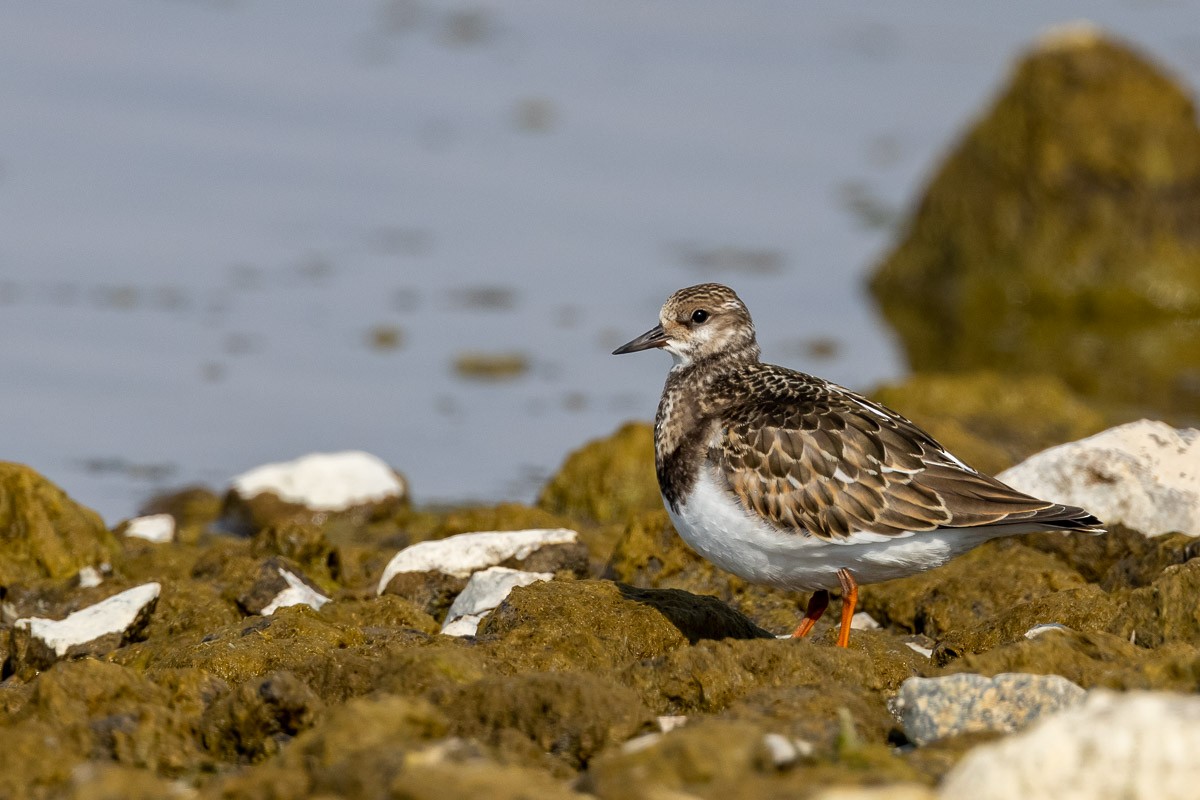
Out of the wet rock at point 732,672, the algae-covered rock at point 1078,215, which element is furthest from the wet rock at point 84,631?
the algae-covered rock at point 1078,215

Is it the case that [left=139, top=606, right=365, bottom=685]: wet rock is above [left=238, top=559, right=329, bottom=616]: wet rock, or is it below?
above

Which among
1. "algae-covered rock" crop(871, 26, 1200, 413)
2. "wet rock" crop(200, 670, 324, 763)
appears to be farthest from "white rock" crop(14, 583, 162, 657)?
"algae-covered rock" crop(871, 26, 1200, 413)

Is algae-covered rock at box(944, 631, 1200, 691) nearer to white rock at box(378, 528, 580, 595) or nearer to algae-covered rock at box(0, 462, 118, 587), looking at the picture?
white rock at box(378, 528, 580, 595)

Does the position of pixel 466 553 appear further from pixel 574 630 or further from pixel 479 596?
pixel 574 630

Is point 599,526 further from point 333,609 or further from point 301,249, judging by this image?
point 301,249

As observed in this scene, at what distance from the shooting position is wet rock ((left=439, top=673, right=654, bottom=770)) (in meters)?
4.38

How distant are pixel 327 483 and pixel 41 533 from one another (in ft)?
6.07

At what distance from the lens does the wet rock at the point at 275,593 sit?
21.4ft

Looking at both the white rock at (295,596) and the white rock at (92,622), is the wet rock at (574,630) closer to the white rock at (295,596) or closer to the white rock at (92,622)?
the white rock at (295,596)

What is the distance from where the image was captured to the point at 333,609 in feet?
20.5

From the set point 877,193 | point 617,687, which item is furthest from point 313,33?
point 617,687

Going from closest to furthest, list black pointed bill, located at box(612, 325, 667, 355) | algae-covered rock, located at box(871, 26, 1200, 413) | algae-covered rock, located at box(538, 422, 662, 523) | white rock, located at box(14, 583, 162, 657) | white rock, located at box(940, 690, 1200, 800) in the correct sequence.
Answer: white rock, located at box(940, 690, 1200, 800)
white rock, located at box(14, 583, 162, 657)
black pointed bill, located at box(612, 325, 667, 355)
algae-covered rock, located at box(538, 422, 662, 523)
algae-covered rock, located at box(871, 26, 1200, 413)

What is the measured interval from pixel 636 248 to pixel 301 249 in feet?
8.80

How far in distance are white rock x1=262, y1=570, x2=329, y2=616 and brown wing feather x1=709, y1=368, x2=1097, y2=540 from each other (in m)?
1.84
